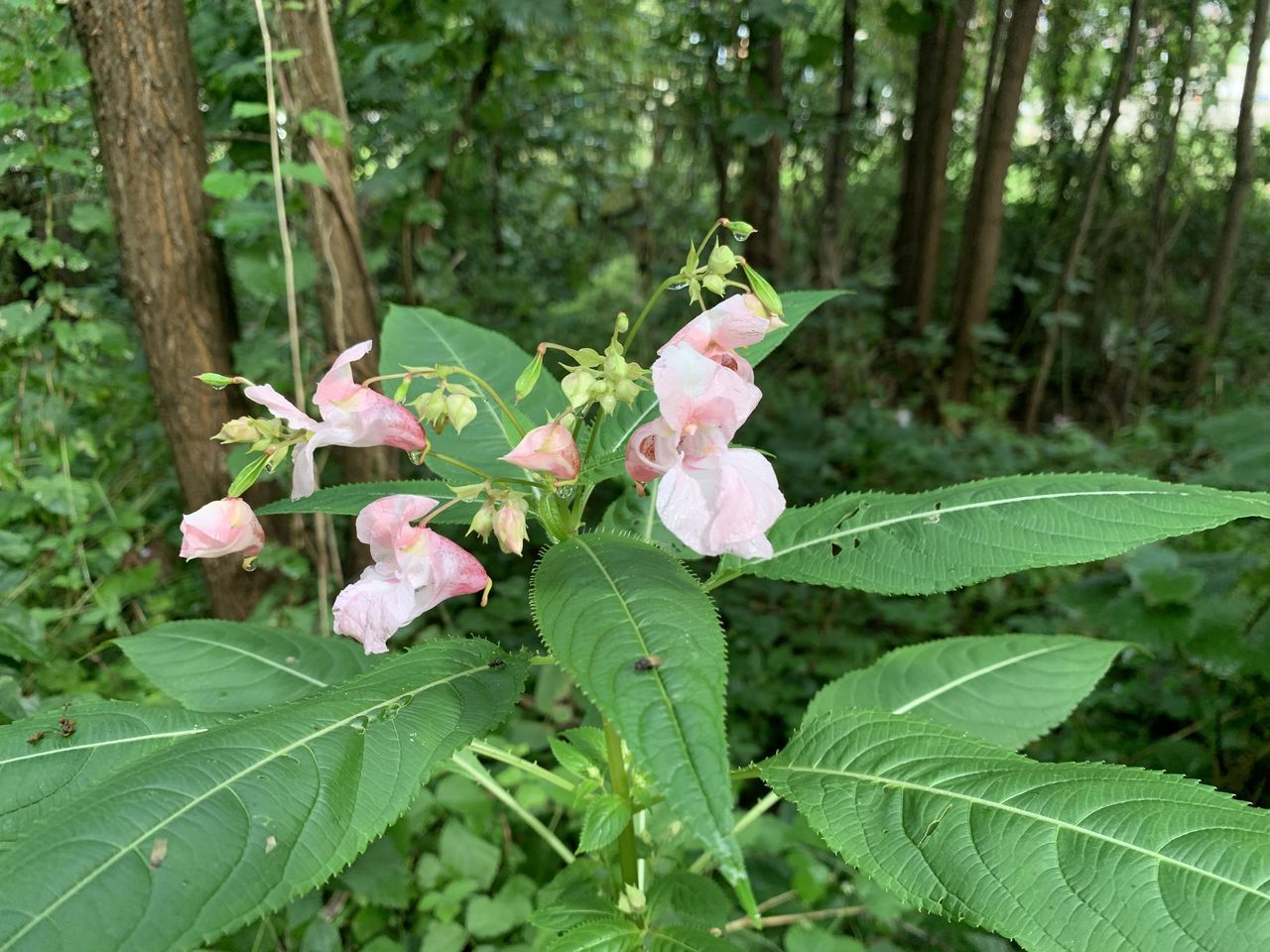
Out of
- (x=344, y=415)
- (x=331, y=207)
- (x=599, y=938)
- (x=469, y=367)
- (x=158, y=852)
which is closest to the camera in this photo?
(x=158, y=852)

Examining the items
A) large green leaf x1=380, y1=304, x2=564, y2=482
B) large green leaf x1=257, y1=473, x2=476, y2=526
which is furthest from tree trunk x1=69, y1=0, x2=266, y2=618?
large green leaf x1=257, y1=473, x2=476, y2=526

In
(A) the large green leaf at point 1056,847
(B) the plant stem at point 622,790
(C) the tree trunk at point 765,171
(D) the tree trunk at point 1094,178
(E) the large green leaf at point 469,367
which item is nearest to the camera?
(A) the large green leaf at point 1056,847

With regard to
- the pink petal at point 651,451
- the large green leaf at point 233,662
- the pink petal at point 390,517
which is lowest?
the large green leaf at point 233,662

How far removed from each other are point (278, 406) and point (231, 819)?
0.40 meters

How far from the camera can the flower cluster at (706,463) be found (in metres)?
0.74

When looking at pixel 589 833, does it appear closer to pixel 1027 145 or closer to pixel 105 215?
pixel 105 215

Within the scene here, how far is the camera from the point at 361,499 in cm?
101

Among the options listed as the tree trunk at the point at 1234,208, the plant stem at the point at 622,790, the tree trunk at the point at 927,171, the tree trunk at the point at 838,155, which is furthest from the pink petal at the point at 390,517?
the tree trunk at the point at 1234,208

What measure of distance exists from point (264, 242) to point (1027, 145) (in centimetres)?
853

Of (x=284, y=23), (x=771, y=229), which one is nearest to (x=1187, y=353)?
(x=771, y=229)

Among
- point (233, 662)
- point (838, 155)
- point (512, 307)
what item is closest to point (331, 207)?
point (233, 662)

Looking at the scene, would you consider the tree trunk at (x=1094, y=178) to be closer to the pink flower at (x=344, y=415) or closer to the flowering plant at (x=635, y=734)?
the flowering plant at (x=635, y=734)

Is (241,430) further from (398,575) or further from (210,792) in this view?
(210,792)

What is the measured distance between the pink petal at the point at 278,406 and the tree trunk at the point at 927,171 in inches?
252
